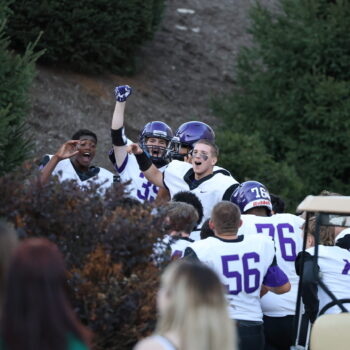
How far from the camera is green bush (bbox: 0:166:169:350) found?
5.42m

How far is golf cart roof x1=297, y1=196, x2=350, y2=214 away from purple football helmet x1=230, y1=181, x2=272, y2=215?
65.3 inches

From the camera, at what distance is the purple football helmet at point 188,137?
9531 millimetres

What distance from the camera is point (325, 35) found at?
15.4m

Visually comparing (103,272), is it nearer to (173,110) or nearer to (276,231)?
(276,231)

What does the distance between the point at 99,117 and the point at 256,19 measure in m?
3.20

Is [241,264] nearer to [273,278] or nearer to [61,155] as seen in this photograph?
[273,278]

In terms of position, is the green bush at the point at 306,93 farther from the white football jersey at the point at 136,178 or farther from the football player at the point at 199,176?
the football player at the point at 199,176

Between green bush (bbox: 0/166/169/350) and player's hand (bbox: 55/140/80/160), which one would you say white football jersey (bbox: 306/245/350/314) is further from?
player's hand (bbox: 55/140/80/160)

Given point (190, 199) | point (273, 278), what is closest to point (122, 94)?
point (190, 199)

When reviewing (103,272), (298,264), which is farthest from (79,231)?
(298,264)

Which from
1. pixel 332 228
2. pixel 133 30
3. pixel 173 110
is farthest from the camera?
pixel 173 110

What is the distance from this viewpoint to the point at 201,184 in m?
8.52

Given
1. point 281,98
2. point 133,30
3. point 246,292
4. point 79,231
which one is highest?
point 133,30

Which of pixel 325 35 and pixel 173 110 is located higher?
pixel 325 35
